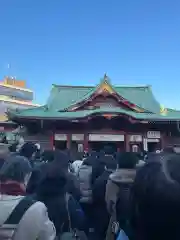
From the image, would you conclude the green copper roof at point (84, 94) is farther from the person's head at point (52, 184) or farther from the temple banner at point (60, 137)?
the person's head at point (52, 184)

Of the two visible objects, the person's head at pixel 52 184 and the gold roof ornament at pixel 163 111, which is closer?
the person's head at pixel 52 184

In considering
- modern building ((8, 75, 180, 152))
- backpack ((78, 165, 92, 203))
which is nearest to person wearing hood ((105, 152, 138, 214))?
backpack ((78, 165, 92, 203))

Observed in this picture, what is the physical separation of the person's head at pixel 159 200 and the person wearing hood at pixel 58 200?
1.32 m

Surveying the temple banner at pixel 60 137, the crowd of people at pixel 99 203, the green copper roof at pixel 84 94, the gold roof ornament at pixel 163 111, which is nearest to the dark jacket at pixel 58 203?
the crowd of people at pixel 99 203

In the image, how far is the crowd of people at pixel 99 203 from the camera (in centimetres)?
151

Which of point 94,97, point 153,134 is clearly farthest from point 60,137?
point 153,134

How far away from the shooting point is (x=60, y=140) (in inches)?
651

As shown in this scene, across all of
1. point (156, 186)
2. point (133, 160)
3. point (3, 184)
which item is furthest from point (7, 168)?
point (156, 186)

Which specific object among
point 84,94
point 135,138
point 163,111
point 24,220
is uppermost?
point 84,94

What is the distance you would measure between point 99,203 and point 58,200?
48.3 inches

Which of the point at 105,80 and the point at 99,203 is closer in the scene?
the point at 99,203

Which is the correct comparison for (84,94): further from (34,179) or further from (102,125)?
(34,179)

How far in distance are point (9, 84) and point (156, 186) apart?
5353cm

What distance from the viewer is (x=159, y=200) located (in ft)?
4.91
